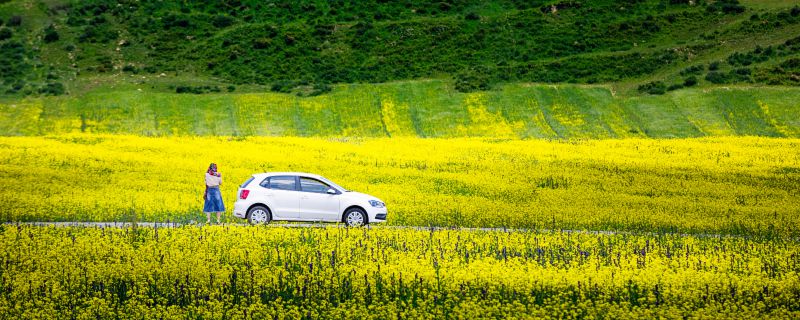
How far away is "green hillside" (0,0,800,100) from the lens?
9100cm

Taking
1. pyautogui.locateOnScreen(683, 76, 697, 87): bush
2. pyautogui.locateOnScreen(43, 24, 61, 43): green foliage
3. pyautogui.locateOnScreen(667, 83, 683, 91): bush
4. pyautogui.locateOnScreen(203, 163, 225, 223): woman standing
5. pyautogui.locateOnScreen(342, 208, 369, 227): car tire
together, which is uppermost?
pyautogui.locateOnScreen(43, 24, 61, 43): green foliage

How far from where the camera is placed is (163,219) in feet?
105

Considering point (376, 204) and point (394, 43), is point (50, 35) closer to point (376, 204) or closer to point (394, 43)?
point (394, 43)

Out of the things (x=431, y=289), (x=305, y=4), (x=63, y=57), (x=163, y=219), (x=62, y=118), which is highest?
(x=305, y=4)

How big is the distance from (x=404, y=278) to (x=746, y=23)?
281 ft

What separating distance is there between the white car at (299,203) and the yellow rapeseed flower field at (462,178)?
1.58m

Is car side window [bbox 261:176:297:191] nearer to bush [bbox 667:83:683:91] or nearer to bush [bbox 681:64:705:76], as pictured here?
bush [bbox 667:83:683:91]

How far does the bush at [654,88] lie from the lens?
274 ft

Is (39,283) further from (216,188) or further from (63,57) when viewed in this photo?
(63,57)

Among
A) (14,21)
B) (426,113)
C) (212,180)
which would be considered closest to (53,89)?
(14,21)

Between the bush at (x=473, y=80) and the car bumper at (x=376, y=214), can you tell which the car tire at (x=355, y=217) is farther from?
the bush at (x=473, y=80)

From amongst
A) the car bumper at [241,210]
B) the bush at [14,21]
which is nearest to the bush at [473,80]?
the bush at [14,21]

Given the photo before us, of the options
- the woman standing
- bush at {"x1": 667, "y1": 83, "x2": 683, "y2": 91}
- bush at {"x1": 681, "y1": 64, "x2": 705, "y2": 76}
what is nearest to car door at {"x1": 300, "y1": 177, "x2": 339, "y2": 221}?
the woman standing

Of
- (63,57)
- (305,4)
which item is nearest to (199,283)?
(63,57)
